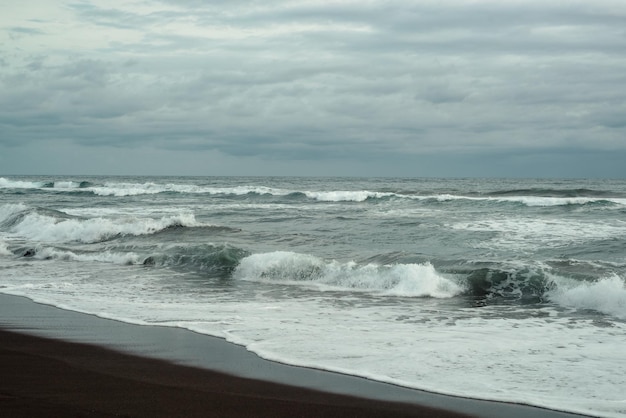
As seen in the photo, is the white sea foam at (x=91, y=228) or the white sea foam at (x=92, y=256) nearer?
the white sea foam at (x=92, y=256)

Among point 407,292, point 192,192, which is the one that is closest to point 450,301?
point 407,292

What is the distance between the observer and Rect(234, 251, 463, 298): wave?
10.6 meters

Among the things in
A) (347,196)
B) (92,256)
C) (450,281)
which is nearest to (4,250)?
(92,256)

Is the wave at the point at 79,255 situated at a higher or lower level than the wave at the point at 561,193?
lower

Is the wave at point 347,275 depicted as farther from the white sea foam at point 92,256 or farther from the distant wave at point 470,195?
the distant wave at point 470,195

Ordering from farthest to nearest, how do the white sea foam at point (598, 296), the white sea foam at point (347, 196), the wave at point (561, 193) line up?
1. the white sea foam at point (347, 196)
2. the wave at point (561, 193)
3. the white sea foam at point (598, 296)

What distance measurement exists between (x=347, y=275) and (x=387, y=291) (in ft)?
3.79

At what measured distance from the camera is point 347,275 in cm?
1172

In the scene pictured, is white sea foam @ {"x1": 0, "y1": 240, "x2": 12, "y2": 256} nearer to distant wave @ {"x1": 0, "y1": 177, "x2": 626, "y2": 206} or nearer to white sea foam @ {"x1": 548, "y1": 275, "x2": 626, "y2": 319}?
white sea foam @ {"x1": 548, "y1": 275, "x2": 626, "y2": 319}

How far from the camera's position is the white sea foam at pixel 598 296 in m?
8.99

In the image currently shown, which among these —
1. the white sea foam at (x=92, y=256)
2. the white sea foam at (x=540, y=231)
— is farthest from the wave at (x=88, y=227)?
the white sea foam at (x=540, y=231)

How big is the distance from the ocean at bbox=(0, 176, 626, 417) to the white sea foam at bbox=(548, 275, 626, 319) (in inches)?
1.0

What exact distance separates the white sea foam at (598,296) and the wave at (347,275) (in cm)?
160

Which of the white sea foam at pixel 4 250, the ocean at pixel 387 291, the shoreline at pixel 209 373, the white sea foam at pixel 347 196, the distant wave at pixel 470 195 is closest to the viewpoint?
the shoreline at pixel 209 373
